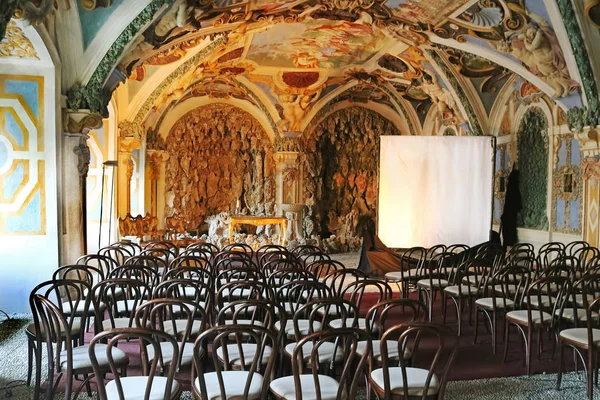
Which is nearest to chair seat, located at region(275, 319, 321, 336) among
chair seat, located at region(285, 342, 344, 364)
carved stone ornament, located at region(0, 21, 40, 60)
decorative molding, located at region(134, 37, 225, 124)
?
chair seat, located at region(285, 342, 344, 364)

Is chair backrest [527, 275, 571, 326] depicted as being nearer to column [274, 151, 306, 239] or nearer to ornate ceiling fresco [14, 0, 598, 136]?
ornate ceiling fresco [14, 0, 598, 136]

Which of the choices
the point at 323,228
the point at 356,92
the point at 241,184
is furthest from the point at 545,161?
the point at 241,184

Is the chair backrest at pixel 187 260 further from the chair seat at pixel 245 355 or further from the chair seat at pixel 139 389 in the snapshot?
the chair seat at pixel 139 389

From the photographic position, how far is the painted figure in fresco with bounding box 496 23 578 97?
29.7 feet

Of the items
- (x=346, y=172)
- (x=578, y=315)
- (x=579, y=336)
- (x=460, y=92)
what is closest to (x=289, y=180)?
→ (x=346, y=172)

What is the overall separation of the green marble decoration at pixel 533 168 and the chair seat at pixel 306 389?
975 cm

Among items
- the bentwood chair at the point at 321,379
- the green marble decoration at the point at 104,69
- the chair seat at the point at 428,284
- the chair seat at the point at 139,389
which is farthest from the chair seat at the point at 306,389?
the green marble decoration at the point at 104,69

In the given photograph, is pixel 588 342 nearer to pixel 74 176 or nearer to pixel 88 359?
pixel 88 359

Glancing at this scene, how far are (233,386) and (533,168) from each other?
10.7m

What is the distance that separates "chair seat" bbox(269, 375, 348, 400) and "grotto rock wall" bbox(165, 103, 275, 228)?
13.7 meters

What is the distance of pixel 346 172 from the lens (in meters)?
18.7

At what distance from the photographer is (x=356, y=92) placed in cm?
1727

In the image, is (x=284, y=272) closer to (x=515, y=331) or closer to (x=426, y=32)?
(x=515, y=331)

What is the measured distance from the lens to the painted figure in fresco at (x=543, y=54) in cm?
905
